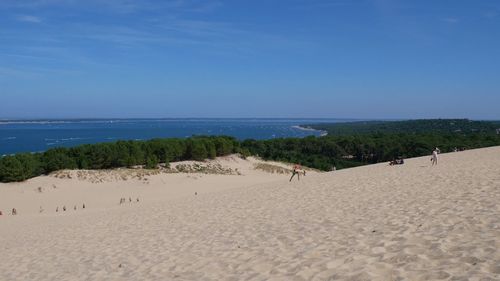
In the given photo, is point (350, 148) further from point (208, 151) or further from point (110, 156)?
point (110, 156)

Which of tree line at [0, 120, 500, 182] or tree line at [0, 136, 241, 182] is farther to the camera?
tree line at [0, 120, 500, 182]

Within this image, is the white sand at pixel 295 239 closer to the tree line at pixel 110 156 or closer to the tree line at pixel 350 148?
the tree line at pixel 110 156

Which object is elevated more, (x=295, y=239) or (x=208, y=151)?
(x=295, y=239)

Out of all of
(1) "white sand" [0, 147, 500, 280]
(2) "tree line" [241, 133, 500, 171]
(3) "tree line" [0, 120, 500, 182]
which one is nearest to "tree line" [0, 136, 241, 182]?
(3) "tree line" [0, 120, 500, 182]

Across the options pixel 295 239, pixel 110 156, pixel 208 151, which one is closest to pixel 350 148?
pixel 208 151

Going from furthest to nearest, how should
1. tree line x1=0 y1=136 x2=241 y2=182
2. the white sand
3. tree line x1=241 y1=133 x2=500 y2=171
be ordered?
tree line x1=241 y1=133 x2=500 y2=171
tree line x1=0 y1=136 x2=241 y2=182
the white sand

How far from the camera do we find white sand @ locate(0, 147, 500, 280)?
7613mm

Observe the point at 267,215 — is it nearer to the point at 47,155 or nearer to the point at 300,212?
the point at 300,212

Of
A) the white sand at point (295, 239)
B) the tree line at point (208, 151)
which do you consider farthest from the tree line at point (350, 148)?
the white sand at point (295, 239)

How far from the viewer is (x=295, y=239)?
10492 mm

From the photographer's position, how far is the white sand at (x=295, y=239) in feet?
25.0

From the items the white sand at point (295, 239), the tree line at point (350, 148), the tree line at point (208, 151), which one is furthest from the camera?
the tree line at point (350, 148)

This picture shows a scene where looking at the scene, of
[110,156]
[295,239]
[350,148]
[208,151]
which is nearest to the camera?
[295,239]

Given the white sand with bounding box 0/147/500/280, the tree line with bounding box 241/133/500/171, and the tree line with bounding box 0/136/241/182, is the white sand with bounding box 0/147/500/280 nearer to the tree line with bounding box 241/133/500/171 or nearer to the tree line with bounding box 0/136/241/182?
the tree line with bounding box 0/136/241/182
